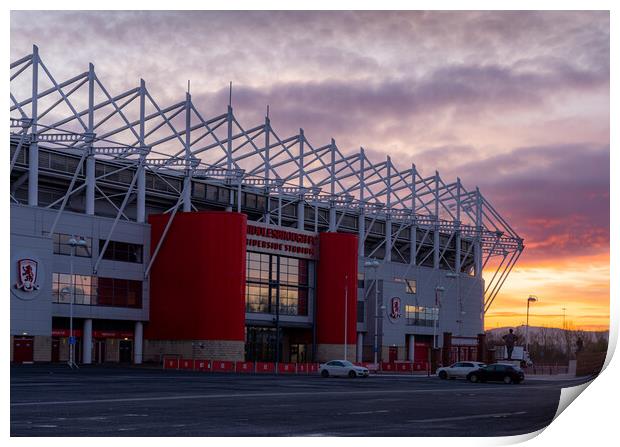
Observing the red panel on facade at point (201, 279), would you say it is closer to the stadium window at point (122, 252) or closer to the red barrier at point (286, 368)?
the stadium window at point (122, 252)

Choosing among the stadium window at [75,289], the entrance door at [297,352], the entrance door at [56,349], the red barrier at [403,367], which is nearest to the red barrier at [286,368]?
the red barrier at [403,367]

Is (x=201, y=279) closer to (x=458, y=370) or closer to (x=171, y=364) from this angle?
(x=171, y=364)

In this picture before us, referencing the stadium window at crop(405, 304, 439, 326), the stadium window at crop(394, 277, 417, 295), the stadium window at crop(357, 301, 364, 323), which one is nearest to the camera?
the stadium window at crop(357, 301, 364, 323)

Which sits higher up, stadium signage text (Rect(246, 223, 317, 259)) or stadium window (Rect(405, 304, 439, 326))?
stadium signage text (Rect(246, 223, 317, 259))

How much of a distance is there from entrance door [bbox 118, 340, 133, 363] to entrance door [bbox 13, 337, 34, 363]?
14895 mm

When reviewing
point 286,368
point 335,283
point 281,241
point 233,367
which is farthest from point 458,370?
point 335,283

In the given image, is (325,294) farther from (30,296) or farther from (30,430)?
(30,430)

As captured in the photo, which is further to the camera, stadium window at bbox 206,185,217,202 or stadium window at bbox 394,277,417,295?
stadium window at bbox 394,277,417,295

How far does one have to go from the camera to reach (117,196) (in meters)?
102

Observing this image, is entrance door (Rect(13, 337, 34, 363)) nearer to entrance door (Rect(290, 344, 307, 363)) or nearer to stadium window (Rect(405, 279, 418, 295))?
entrance door (Rect(290, 344, 307, 363))

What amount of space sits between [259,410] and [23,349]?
1878 inches

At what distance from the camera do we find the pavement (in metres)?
30.2

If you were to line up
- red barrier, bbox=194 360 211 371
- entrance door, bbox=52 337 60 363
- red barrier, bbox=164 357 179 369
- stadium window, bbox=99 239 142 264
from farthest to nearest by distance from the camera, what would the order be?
stadium window, bbox=99 239 142 264 < entrance door, bbox=52 337 60 363 < red barrier, bbox=164 357 179 369 < red barrier, bbox=194 360 211 371

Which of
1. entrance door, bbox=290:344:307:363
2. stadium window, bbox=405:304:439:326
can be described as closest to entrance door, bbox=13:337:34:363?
entrance door, bbox=290:344:307:363
